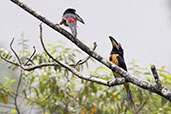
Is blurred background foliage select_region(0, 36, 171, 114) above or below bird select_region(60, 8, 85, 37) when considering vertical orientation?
below

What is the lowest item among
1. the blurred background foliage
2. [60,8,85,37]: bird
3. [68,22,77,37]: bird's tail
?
the blurred background foliage

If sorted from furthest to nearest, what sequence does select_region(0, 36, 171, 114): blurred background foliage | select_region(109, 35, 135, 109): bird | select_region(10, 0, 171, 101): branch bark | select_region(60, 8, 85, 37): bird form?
select_region(0, 36, 171, 114): blurred background foliage → select_region(109, 35, 135, 109): bird → select_region(60, 8, 85, 37): bird → select_region(10, 0, 171, 101): branch bark

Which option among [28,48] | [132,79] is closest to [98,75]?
[28,48]

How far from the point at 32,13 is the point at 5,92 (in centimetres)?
128

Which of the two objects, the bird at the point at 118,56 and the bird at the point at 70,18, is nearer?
the bird at the point at 70,18

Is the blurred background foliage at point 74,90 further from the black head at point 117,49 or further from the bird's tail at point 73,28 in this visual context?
the bird's tail at point 73,28

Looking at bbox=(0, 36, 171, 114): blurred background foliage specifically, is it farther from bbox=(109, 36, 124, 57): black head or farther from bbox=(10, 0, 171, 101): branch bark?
bbox=(10, 0, 171, 101): branch bark

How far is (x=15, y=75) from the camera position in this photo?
10.6 ft

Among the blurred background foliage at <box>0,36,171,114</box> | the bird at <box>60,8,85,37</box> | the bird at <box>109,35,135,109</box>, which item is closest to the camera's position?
the bird at <box>60,8,85,37</box>

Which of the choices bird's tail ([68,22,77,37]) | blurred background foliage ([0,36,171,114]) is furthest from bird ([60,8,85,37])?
blurred background foliage ([0,36,171,114])

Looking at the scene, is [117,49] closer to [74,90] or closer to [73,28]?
[73,28]

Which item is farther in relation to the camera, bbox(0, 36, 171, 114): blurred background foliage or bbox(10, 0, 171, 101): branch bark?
bbox(0, 36, 171, 114): blurred background foliage

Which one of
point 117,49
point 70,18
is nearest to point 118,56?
point 117,49

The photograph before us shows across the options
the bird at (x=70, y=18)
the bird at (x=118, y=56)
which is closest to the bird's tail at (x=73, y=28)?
the bird at (x=70, y=18)
